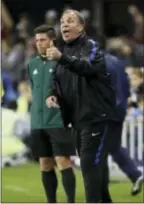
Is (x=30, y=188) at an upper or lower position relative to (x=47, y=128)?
lower

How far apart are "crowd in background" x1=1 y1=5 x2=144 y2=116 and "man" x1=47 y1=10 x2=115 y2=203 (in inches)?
189

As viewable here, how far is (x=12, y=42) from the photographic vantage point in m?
19.7

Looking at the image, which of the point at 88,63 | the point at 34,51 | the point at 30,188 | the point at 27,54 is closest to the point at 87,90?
the point at 88,63

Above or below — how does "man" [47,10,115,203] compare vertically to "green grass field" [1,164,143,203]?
above

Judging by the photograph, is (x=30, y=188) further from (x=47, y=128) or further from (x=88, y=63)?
(x=88, y=63)

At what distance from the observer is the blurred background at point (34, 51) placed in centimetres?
1259

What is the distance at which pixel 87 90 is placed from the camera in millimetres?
7352

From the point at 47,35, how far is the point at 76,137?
1.39 m

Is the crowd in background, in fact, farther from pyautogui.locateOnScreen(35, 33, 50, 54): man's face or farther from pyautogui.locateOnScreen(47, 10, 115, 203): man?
pyautogui.locateOnScreen(47, 10, 115, 203): man

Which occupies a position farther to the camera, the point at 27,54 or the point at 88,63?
the point at 27,54

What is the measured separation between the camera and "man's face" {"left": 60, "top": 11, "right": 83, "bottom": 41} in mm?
7379

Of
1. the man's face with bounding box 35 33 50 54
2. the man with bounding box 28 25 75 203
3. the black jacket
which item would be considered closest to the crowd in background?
the man with bounding box 28 25 75 203

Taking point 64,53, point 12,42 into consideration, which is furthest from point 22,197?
point 12,42

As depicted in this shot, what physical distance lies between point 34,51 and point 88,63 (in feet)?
34.2
